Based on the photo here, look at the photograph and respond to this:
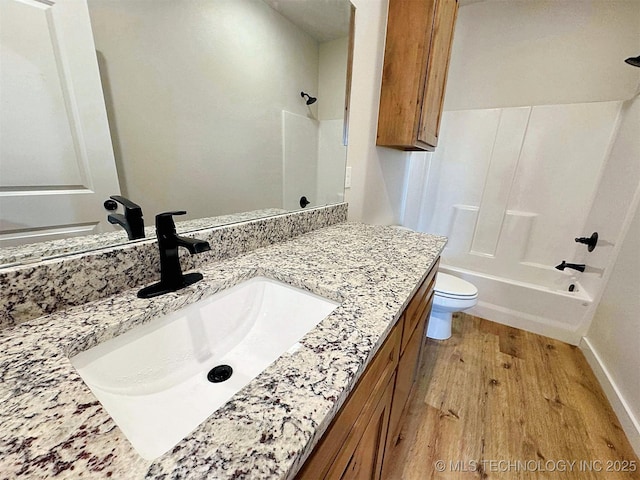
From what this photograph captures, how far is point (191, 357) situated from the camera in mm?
604

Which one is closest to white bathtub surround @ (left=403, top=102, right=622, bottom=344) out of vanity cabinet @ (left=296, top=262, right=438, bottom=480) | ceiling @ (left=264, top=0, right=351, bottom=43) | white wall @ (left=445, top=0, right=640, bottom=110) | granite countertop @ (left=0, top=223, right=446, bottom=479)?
white wall @ (left=445, top=0, right=640, bottom=110)

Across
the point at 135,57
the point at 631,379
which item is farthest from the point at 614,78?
the point at 135,57

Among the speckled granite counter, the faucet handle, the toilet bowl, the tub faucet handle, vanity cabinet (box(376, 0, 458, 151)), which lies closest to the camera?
the speckled granite counter

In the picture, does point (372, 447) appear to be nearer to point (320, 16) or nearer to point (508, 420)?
point (508, 420)

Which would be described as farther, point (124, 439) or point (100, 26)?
point (100, 26)

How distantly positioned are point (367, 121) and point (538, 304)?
1829mm

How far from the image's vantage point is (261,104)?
0.97 m

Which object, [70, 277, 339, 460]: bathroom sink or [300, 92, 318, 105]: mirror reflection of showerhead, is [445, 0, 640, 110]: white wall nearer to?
[300, 92, 318, 105]: mirror reflection of showerhead

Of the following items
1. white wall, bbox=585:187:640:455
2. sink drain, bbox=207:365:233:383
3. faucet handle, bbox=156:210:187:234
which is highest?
faucet handle, bbox=156:210:187:234

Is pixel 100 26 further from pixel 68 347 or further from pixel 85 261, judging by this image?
pixel 68 347

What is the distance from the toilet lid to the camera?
1633mm

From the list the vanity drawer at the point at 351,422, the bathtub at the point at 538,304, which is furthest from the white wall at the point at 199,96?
the bathtub at the point at 538,304

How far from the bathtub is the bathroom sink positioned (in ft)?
6.59

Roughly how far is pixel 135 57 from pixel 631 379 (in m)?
2.31
